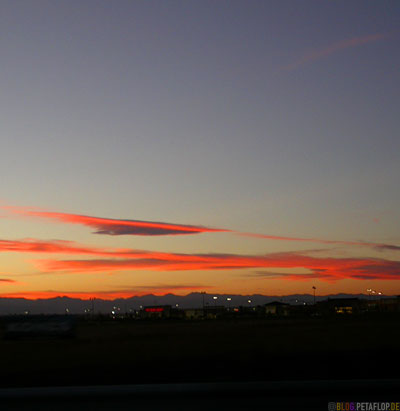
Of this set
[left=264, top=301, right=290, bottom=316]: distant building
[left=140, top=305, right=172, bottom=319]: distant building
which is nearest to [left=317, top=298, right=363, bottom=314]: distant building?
[left=264, top=301, right=290, bottom=316]: distant building

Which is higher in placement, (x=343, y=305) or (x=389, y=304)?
(x=343, y=305)

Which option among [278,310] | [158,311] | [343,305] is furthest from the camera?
[158,311]

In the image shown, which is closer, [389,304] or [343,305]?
[343,305]

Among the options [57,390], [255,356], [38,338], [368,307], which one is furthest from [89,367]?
[368,307]

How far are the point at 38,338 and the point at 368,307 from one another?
415ft

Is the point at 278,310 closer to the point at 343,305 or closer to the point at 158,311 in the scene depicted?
the point at 343,305

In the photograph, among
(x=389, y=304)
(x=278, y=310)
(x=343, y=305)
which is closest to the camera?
(x=343, y=305)

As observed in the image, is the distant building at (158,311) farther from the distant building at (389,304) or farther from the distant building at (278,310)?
the distant building at (389,304)

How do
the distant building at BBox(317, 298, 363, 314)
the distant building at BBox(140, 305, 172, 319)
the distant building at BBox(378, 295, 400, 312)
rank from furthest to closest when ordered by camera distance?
the distant building at BBox(140, 305, 172, 319), the distant building at BBox(378, 295, 400, 312), the distant building at BBox(317, 298, 363, 314)

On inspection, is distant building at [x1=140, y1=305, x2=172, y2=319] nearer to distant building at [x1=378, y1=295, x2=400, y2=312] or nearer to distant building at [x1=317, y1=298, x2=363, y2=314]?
distant building at [x1=317, y1=298, x2=363, y2=314]

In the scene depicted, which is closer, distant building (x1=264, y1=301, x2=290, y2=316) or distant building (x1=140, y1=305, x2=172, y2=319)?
distant building (x1=264, y1=301, x2=290, y2=316)

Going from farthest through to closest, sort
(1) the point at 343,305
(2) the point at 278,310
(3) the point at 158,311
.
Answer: (3) the point at 158,311, (2) the point at 278,310, (1) the point at 343,305

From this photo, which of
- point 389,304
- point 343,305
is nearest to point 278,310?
point 343,305

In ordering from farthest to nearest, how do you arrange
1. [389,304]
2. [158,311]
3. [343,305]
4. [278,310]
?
[158,311] < [278,310] < [389,304] < [343,305]
